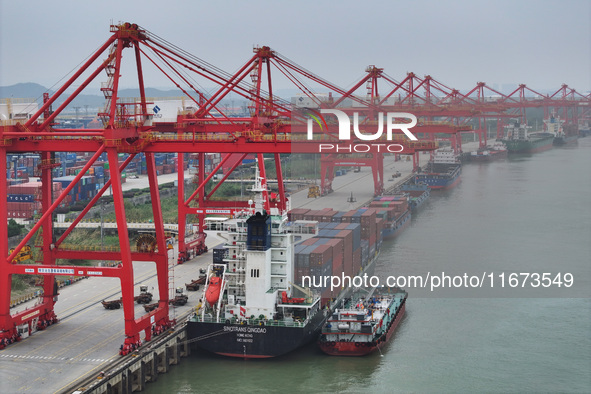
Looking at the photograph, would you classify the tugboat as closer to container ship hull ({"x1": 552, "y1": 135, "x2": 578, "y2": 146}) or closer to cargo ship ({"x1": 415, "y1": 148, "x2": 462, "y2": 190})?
cargo ship ({"x1": 415, "y1": 148, "x2": 462, "y2": 190})

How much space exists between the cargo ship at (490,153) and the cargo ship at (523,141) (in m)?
1.95

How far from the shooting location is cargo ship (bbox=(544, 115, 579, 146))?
114 m

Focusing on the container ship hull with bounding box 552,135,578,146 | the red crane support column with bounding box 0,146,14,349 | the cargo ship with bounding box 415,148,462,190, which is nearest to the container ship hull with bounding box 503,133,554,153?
the container ship hull with bounding box 552,135,578,146

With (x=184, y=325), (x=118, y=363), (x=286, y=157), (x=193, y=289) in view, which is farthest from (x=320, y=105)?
(x=118, y=363)

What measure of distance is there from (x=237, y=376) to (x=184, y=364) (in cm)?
196

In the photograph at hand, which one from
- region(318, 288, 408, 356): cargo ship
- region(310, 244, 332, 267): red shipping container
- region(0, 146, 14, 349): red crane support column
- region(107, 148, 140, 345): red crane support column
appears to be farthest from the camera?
region(310, 244, 332, 267): red shipping container

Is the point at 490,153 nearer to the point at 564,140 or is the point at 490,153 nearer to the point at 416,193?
the point at 564,140

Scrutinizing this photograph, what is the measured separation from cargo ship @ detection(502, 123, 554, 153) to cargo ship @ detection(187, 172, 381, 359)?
259 ft

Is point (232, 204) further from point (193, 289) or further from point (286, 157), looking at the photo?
point (286, 157)

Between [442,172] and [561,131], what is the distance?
4885cm

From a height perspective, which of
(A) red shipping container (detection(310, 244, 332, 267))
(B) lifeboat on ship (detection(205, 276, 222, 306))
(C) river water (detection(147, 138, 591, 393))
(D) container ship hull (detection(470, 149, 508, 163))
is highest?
(D) container ship hull (detection(470, 149, 508, 163))

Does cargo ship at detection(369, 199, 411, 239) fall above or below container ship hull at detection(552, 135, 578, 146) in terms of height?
below

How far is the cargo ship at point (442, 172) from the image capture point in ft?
230

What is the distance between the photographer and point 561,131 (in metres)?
118
